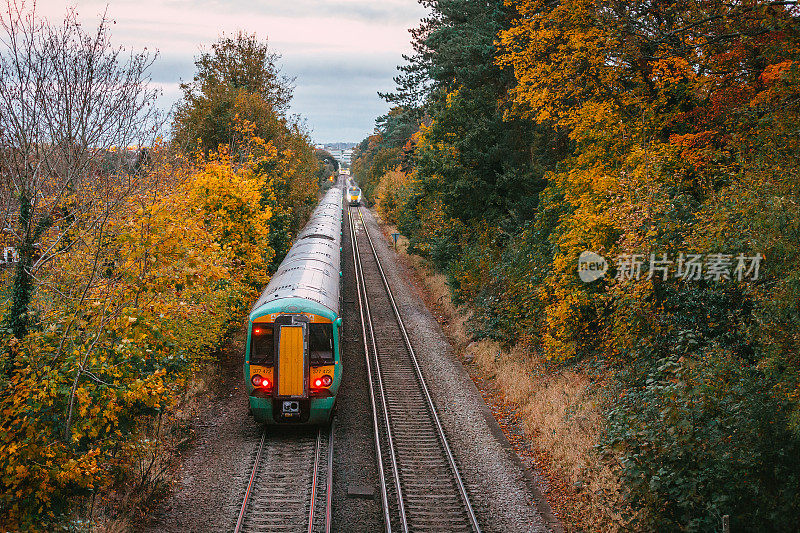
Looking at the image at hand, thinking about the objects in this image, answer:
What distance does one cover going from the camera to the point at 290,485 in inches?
455

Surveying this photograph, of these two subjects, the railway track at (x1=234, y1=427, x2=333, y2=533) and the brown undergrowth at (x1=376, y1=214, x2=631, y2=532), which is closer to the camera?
the railway track at (x1=234, y1=427, x2=333, y2=533)

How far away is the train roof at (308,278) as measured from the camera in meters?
13.7

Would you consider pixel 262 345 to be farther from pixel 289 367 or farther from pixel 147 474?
pixel 147 474

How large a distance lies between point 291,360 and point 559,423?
6.39 metres

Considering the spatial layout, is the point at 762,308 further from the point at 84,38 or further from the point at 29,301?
the point at 84,38

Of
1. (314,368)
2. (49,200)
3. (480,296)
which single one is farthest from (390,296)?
(49,200)

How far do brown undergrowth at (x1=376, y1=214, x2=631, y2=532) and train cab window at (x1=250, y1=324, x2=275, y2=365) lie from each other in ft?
20.2

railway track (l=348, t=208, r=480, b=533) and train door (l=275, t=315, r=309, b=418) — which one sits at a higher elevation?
train door (l=275, t=315, r=309, b=418)

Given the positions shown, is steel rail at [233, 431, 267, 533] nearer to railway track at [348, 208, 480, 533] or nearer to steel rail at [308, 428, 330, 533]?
steel rail at [308, 428, 330, 533]

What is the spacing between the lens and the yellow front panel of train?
43.0 ft
